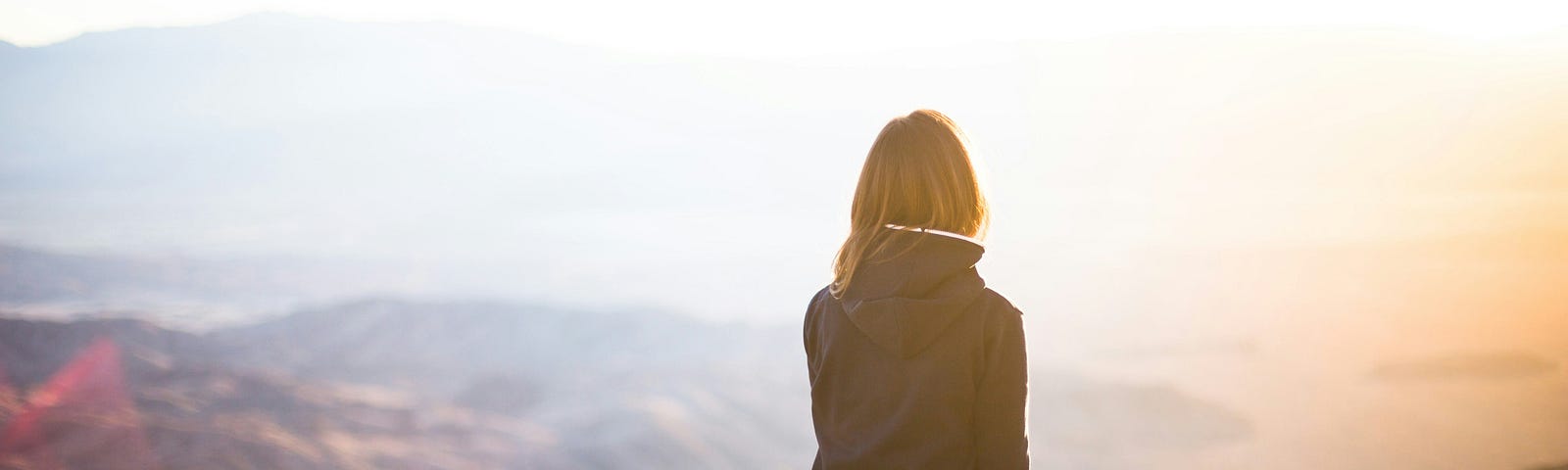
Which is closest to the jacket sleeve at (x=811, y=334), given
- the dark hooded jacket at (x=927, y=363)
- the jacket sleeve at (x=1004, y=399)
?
the dark hooded jacket at (x=927, y=363)

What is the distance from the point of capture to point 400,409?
214 inches

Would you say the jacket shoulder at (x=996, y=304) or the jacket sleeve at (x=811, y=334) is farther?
the jacket sleeve at (x=811, y=334)

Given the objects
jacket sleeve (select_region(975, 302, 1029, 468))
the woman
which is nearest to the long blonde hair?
the woman

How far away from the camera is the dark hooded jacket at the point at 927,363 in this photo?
1.01 m

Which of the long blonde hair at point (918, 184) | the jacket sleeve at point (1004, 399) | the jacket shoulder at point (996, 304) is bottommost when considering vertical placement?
the jacket sleeve at point (1004, 399)

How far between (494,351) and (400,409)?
2.02 ft

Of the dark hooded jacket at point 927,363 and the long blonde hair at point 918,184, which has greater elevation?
the long blonde hair at point 918,184

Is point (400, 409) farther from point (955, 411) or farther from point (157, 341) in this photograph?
point (955, 411)

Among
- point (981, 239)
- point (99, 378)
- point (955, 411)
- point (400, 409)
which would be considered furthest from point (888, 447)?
point (99, 378)

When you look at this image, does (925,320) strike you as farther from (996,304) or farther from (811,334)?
(811,334)

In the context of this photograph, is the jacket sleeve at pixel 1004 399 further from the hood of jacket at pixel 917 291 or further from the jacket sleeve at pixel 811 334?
the jacket sleeve at pixel 811 334

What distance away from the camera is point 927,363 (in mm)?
1028

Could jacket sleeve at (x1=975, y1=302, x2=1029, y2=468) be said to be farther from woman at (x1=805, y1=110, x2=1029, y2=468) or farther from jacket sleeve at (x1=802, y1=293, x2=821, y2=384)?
jacket sleeve at (x1=802, y1=293, x2=821, y2=384)

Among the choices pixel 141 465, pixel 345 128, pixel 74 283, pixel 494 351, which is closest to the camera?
pixel 141 465
